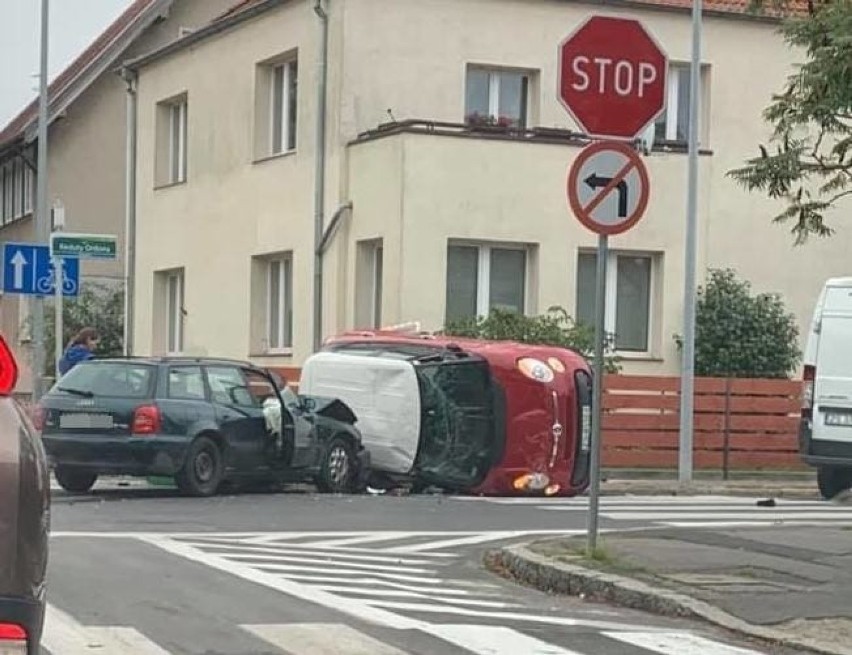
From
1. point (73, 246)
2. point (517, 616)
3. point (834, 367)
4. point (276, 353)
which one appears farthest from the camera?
point (276, 353)

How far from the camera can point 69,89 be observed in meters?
39.7

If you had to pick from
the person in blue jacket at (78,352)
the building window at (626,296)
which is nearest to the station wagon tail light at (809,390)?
the building window at (626,296)

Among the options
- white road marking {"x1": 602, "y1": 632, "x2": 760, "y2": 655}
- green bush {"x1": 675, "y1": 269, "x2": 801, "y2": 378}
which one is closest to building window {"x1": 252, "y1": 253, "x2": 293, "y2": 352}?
green bush {"x1": 675, "y1": 269, "x2": 801, "y2": 378}

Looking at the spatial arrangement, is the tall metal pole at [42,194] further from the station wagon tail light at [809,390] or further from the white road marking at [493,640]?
the white road marking at [493,640]

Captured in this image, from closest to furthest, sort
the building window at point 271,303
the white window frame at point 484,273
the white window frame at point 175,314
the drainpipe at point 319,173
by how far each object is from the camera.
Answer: the white window frame at point 484,273
the drainpipe at point 319,173
the building window at point 271,303
the white window frame at point 175,314

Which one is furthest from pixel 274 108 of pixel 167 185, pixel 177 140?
pixel 177 140

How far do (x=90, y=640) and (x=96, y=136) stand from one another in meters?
32.9

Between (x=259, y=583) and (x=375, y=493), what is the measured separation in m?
8.31

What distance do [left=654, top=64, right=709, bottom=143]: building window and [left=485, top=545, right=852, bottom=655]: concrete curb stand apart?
49.1 feet

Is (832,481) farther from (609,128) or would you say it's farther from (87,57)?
(87,57)

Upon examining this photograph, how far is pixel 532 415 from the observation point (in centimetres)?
1923

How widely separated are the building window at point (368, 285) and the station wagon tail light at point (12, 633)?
70.9ft

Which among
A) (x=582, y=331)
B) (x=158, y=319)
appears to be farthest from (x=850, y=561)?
(x=158, y=319)

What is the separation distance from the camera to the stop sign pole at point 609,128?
11578 millimetres
